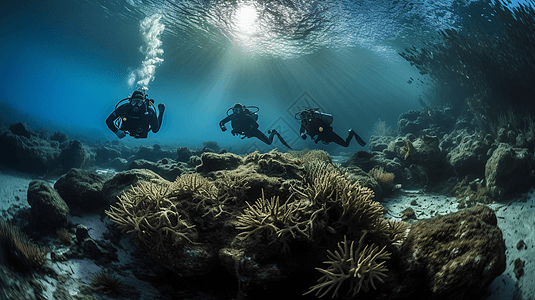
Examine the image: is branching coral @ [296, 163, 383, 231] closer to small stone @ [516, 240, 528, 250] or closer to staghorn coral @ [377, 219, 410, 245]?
staghorn coral @ [377, 219, 410, 245]

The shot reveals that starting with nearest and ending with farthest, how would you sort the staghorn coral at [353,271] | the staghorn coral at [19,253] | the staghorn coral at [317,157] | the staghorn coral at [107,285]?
the staghorn coral at [353,271] < the staghorn coral at [19,253] < the staghorn coral at [107,285] < the staghorn coral at [317,157]

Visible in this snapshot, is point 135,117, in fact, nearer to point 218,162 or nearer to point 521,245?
point 218,162

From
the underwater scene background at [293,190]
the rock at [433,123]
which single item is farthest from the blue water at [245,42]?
the rock at [433,123]

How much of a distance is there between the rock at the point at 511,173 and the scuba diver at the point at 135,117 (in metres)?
10.3

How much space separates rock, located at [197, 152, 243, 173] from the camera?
5.04 metres

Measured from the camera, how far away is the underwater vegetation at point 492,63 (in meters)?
10.1

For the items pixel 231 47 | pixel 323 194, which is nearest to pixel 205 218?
pixel 323 194

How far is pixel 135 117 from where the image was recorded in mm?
7805

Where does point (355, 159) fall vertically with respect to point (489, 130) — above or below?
above

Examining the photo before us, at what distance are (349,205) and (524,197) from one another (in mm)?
5874

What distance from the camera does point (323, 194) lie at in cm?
280

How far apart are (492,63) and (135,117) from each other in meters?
18.6

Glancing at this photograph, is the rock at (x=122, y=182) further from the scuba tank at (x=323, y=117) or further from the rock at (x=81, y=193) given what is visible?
the scuba tank at (x=323, y=117)

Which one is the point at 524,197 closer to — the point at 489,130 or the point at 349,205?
the point at 349,205
